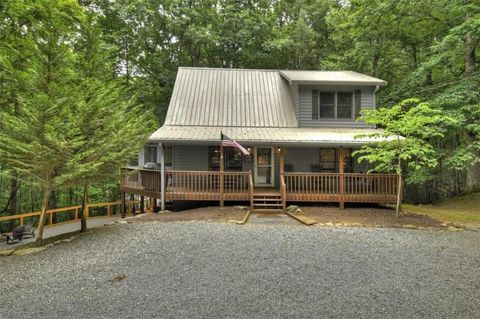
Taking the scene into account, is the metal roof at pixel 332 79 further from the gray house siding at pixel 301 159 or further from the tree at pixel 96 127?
the tree at pixel 96 127

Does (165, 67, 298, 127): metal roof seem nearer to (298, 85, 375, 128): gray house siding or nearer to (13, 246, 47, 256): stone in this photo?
(298, 85, 375, 128): gray house siding

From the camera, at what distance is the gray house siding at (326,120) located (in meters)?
14.3

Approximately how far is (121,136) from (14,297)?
465 centimetres

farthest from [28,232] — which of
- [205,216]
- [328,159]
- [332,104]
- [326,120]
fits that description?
[332,104]

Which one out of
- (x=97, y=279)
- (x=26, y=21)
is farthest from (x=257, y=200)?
(x=26, y=21)

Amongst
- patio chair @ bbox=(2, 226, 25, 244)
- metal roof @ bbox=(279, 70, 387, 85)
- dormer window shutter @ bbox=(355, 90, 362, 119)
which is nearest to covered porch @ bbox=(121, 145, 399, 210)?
dormer window shutter @ bbox=(355, 90, 362, 119)

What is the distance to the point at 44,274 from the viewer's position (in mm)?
5215

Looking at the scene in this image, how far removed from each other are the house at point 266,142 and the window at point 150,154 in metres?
2.28

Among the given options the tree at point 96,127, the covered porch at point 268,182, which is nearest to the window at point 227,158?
the covered porch at point 268,182

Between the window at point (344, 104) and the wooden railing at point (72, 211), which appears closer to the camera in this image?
the window at point (344, 104)

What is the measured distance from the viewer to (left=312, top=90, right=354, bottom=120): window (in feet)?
47.6

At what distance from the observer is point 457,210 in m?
12.5

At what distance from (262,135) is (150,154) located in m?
9.01

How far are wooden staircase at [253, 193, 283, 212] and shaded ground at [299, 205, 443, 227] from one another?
107 centimetres
